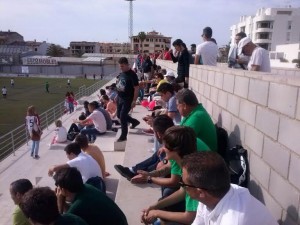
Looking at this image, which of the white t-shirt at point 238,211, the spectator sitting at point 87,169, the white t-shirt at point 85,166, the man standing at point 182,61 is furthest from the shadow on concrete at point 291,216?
the man standing at point 182,61

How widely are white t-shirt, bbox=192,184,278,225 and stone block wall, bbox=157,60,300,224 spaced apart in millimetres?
568

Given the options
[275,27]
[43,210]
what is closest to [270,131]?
[43,210]

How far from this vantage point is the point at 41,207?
8.07ft

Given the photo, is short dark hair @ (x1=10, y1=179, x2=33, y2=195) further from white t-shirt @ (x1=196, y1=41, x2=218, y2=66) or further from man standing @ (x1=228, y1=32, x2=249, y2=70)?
white t-shirt @ (x1=196, y1=41, x2=218, y2=66)

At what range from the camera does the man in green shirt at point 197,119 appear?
3.96 m

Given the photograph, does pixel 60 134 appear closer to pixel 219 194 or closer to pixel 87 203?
pixel 87 203

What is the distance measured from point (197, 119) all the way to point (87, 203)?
162 centimetres

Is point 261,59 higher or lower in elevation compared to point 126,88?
A: higher

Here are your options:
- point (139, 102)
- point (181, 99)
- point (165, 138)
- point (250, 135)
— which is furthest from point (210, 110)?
point (139, 102)

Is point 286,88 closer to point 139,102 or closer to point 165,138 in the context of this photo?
point 165,138

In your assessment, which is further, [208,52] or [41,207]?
[208,52]

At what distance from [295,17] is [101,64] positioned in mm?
39137

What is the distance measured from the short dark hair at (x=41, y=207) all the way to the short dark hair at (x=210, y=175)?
111cm

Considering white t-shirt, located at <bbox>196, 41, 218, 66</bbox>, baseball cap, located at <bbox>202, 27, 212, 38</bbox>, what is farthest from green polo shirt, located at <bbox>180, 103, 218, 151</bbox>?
white t-shirt, located at <bbox>196, 41, 218, 66</bbox>
